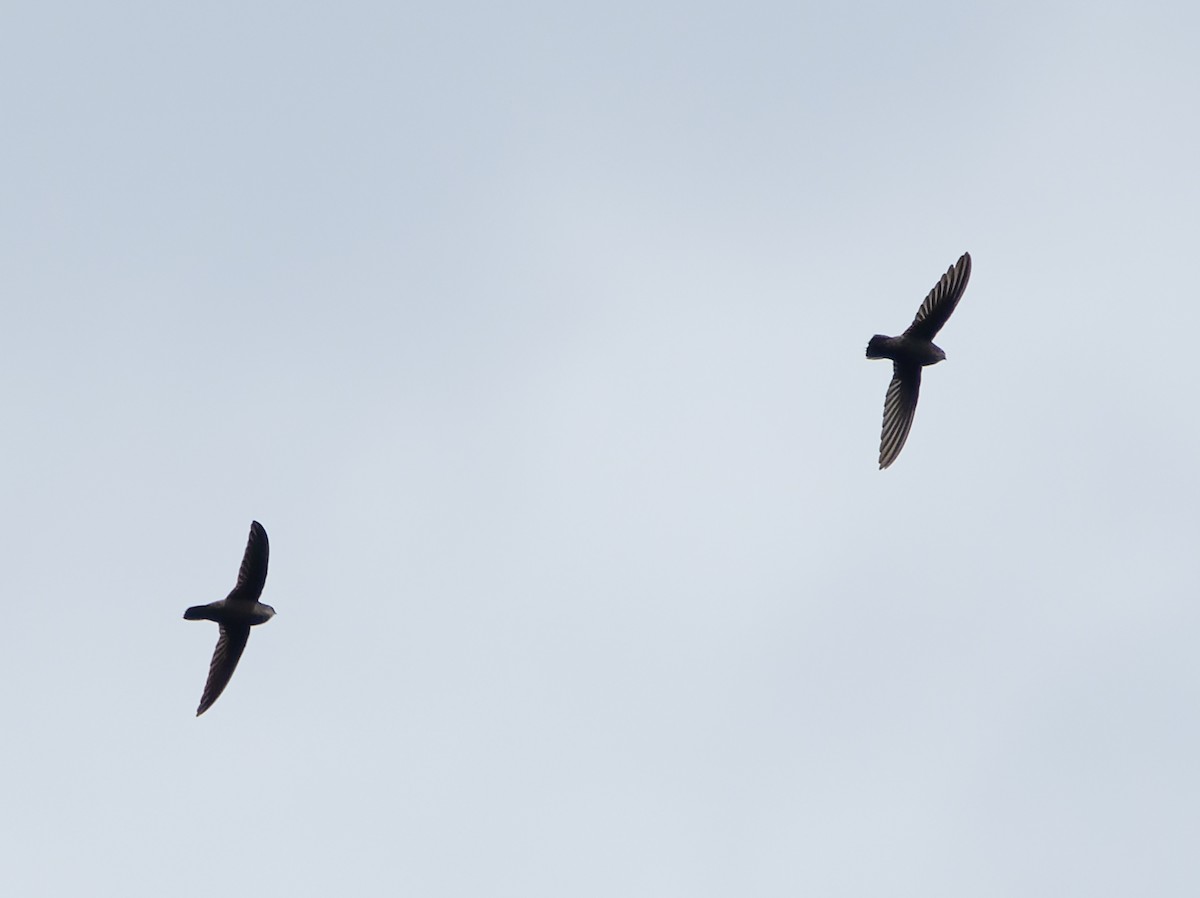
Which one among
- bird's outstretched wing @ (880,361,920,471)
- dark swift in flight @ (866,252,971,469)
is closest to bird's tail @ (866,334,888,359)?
dark swift in flight @ (866,252,971,469)

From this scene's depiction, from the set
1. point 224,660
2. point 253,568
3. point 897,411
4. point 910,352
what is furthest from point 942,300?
point 224,660

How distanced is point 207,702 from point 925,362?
12978mm

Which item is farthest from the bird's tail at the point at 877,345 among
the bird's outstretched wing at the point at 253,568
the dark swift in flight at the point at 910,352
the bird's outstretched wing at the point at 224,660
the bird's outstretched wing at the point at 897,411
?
the bird's outstretched wing at the point at 224,660

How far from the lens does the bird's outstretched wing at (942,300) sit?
33562 mm

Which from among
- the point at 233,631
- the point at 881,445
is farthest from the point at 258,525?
the point at 881,445

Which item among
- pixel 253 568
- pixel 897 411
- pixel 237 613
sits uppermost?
pixel 897 411

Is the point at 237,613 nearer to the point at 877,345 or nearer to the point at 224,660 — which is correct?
the point at 224,660

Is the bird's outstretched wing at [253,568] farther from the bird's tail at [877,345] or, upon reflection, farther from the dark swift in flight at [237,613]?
the bird's tail at [877,345]

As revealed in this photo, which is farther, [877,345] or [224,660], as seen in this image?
[224,660]

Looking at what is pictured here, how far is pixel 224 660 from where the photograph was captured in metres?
35.8

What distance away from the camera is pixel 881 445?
115 feet

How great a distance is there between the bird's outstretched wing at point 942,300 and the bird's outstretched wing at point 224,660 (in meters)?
12.0

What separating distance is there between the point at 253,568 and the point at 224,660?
195cm

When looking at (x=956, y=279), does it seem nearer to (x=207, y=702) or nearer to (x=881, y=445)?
(x=881, y=445)
